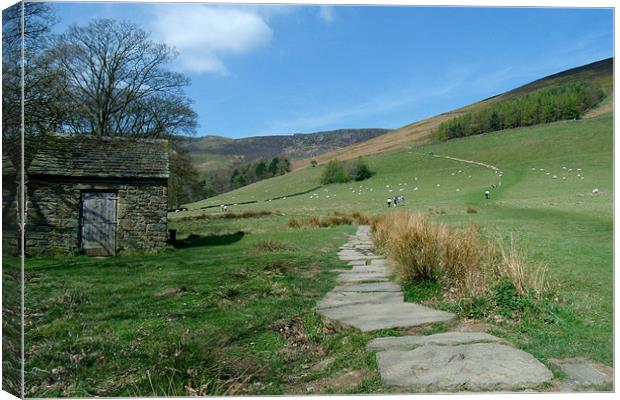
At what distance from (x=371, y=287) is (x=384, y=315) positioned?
46 centimetres

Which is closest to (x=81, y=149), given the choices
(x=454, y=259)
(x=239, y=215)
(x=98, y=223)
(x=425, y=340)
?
(x=98, y=223)

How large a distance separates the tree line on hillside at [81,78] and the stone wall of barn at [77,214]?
0.61m

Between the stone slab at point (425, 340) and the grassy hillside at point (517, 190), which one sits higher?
the grassy hillside at point (517, 190)

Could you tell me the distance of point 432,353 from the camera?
Answer: 274cm

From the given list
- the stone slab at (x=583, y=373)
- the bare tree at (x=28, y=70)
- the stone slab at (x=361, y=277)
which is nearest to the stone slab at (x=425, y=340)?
the stone slab at (x=583, y=373)

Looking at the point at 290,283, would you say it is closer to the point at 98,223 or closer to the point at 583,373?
the point at 583,373

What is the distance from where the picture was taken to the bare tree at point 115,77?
3223 mm

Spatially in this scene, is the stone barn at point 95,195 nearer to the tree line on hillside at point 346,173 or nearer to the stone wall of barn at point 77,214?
the stone wall of barn at point 77,214

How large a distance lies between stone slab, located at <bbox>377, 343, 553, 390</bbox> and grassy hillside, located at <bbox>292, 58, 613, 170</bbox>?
60.9 inches

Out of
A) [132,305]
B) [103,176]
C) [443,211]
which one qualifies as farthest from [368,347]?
[103,176]

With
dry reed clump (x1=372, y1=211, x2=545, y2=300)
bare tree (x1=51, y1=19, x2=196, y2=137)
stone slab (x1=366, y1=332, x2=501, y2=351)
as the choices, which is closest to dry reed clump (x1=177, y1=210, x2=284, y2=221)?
bare tree (x1=51, y1=19, x2=196, y2=137)

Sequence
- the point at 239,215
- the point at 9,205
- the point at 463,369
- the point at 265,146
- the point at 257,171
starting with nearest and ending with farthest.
Answer: 1. the point at 463,369
2. the point at 9,205
3. the point at 265,146
4. the point at 257,171
5. the point at 239,215

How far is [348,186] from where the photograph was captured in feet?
14.3

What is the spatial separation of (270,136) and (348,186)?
111 cm
